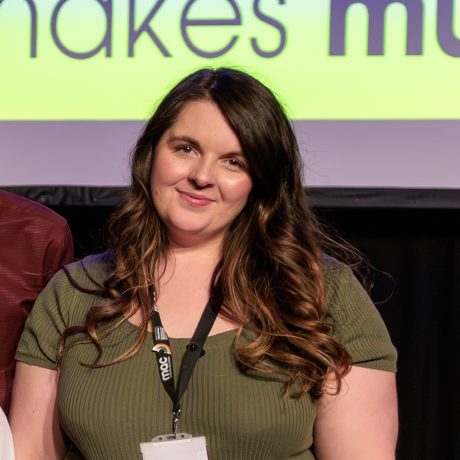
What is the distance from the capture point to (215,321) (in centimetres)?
179

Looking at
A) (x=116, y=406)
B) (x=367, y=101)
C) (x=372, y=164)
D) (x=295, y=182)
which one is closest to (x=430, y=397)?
(x=372, y=164)

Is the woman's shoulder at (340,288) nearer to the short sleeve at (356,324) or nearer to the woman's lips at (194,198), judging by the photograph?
the short sleeve at (356,324)

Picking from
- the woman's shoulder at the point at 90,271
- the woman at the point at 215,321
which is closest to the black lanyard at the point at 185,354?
the woman at the point at 215,321

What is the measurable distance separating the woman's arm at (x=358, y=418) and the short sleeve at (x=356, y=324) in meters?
0.03

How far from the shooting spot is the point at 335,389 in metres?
1.74

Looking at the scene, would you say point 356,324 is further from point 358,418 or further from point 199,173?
point 199,173

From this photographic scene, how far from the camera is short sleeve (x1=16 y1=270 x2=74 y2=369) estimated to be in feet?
5.97

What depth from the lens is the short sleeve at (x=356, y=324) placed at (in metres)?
1.76

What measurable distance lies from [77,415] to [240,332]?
0.36 meters

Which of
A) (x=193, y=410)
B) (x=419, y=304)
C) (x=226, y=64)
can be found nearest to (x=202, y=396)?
(x=193, y=410)

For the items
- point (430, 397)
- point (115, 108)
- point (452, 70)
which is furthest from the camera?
point (430, 397)

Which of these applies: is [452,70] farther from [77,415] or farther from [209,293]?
[77,415]

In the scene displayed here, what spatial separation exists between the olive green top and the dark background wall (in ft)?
2.83

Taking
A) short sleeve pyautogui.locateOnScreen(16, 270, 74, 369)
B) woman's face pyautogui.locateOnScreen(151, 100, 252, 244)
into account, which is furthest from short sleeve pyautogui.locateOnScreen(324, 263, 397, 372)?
short sleeve pyautogui.locateOnScreen(16, 270, 74, 369)
